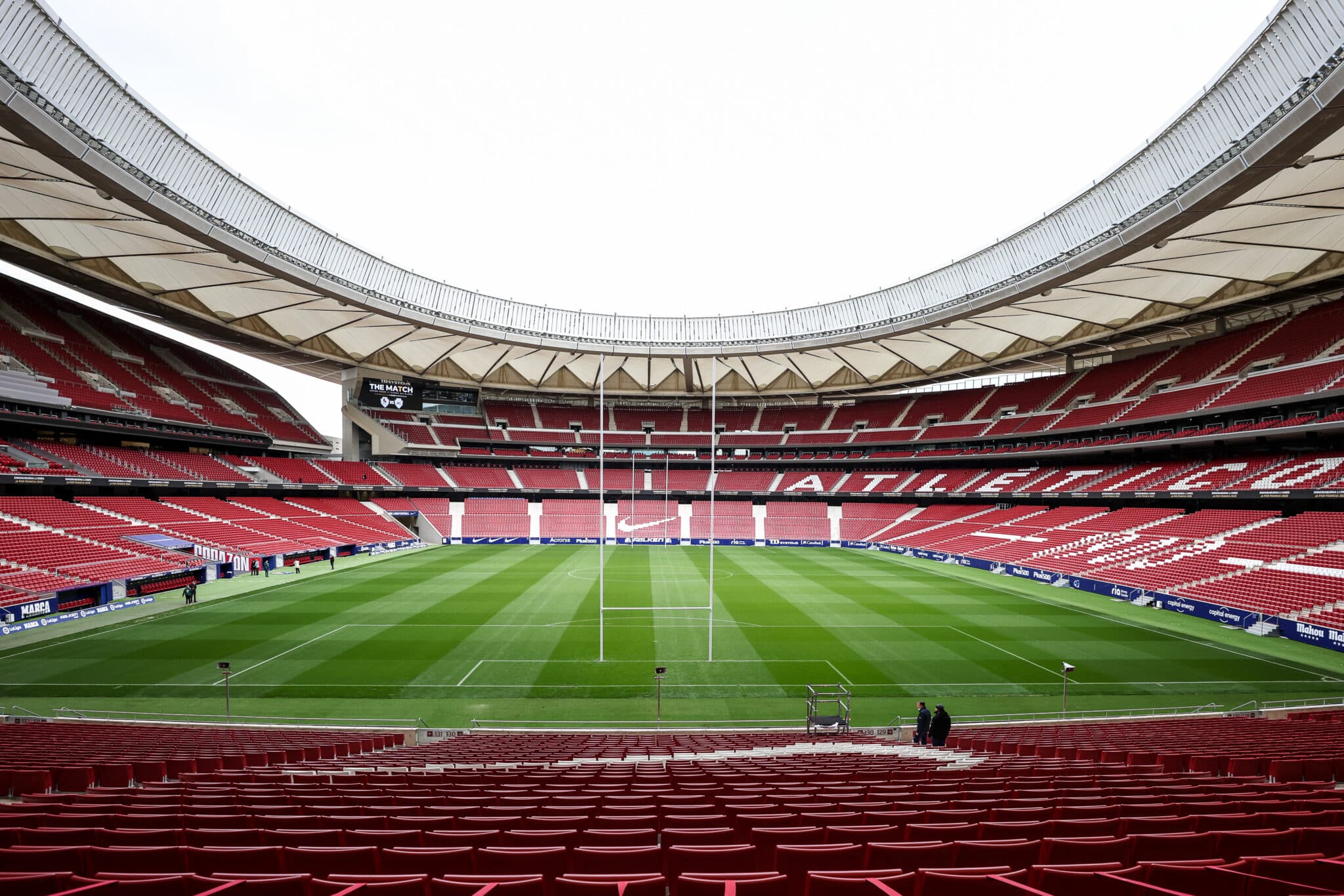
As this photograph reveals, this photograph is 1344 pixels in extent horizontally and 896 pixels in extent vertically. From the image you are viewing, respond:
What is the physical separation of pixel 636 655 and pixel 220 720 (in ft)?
35.3

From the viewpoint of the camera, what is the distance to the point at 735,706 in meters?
14.7

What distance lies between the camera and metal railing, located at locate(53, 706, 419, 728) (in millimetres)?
13047

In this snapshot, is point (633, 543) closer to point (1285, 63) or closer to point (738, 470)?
point (738, 470)

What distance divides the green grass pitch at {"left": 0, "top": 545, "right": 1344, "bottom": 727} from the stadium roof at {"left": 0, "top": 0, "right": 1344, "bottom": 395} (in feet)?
44.3

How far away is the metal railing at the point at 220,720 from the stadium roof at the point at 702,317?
60.7 ft

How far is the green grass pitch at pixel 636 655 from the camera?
48.3 ft

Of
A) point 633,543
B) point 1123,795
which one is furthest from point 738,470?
point 1123,795

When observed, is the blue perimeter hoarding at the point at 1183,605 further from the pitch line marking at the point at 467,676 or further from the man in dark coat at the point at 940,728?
the pitch line marking at the point at 467,676

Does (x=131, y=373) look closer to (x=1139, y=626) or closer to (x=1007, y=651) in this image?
(x=1007, y=651)

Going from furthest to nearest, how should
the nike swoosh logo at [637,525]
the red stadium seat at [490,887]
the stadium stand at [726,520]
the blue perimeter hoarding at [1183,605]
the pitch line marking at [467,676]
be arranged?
the nike swoosh logo at [637,525], the stadium stand at [726,520], the blue perimeter hoarding at [1183,605], the pitch line marking at [467,676], the red stadium seat at [490,887]

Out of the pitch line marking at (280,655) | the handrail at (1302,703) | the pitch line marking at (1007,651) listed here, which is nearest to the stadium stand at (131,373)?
the pitch line marking at (280,655)

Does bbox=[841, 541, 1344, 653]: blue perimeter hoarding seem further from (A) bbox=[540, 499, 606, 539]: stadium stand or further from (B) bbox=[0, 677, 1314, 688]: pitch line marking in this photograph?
(A) bbox=[540, 499, 606, 539]: stadium stand

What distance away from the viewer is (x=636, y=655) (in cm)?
1861

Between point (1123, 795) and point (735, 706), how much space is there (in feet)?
34.6
